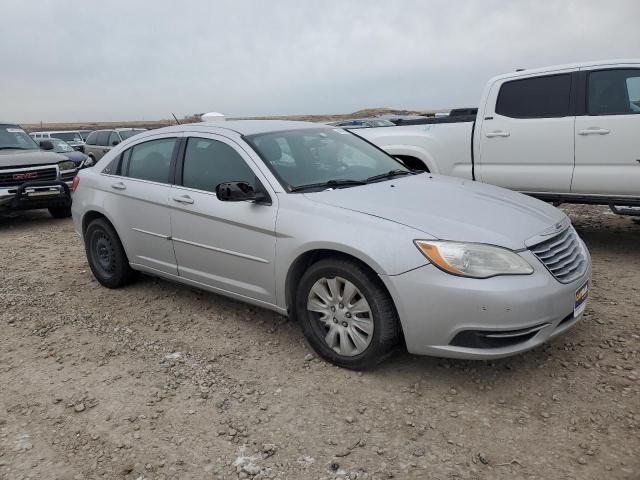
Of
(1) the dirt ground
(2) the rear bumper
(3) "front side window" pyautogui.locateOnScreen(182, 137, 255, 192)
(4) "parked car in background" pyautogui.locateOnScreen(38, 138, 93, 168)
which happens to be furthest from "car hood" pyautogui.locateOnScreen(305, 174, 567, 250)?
(4) "parked car in background" pyautogui.locateOnScreen(38, 138, 93, 168)

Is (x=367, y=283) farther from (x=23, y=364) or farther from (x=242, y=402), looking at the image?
(x=23, y=364)

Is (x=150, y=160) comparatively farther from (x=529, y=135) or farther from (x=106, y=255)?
(x=529, y=135)

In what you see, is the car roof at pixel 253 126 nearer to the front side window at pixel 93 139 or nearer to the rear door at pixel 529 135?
the rear door at pixel 529 135

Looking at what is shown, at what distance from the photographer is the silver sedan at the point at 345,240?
3.06 m

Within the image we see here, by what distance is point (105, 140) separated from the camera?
63.0ft

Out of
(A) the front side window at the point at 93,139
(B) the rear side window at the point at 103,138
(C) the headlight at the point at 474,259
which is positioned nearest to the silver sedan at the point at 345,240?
(C) the headlight at the point at 474,259

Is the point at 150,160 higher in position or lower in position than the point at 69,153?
higher

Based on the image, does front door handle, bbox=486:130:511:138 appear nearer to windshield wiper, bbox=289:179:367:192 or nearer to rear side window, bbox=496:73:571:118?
rear side window, bbox=496:73:571:118

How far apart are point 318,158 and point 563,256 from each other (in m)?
1.87

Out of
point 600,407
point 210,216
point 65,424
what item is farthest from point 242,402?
point 600,407

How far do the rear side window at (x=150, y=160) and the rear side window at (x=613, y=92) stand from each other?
13.8 ft

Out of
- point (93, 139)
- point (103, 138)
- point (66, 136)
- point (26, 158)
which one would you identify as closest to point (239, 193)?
point (26, 158)

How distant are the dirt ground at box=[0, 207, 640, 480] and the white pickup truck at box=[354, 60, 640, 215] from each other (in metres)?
1.41

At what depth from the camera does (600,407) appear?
9.84ft
